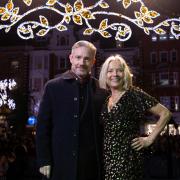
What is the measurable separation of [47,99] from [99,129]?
20.2 inches

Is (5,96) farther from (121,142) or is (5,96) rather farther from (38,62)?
(121,142)

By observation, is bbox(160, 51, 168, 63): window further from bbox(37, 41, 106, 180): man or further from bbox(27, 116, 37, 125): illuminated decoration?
bbox(37, 41, 106, 180): man

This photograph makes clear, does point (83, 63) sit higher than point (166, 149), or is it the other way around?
point (83, 63)

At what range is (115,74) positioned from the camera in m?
3.46

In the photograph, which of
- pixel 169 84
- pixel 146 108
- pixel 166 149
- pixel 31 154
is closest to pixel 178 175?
pixel 166 149

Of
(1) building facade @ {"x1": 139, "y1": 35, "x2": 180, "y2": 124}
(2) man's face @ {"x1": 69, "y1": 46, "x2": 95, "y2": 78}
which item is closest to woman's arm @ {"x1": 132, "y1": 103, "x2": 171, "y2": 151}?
(2) man's face @ {"x1": 69, "y1": 46, "x2": 95, "y2": 78}

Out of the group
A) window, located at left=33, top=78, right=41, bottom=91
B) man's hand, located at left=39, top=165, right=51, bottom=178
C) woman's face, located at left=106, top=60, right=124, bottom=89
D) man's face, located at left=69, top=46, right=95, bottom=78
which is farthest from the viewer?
window, located at left=33, top=78, right=41, bottom=91

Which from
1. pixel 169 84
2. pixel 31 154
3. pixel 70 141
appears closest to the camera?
pixel 70 141

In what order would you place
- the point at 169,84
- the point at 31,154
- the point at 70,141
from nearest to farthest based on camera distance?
1. the point at 70,141
2. the point at 31,154
3. the point at 169,84

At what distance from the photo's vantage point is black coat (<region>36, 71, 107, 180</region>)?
3246 mm

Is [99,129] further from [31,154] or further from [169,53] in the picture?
[169,53]

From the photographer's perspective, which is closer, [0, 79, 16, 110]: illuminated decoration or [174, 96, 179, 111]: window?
[0, 79, 16, 110]: illuminated decoration

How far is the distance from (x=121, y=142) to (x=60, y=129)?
521 millimetres

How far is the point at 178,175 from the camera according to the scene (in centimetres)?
1106
